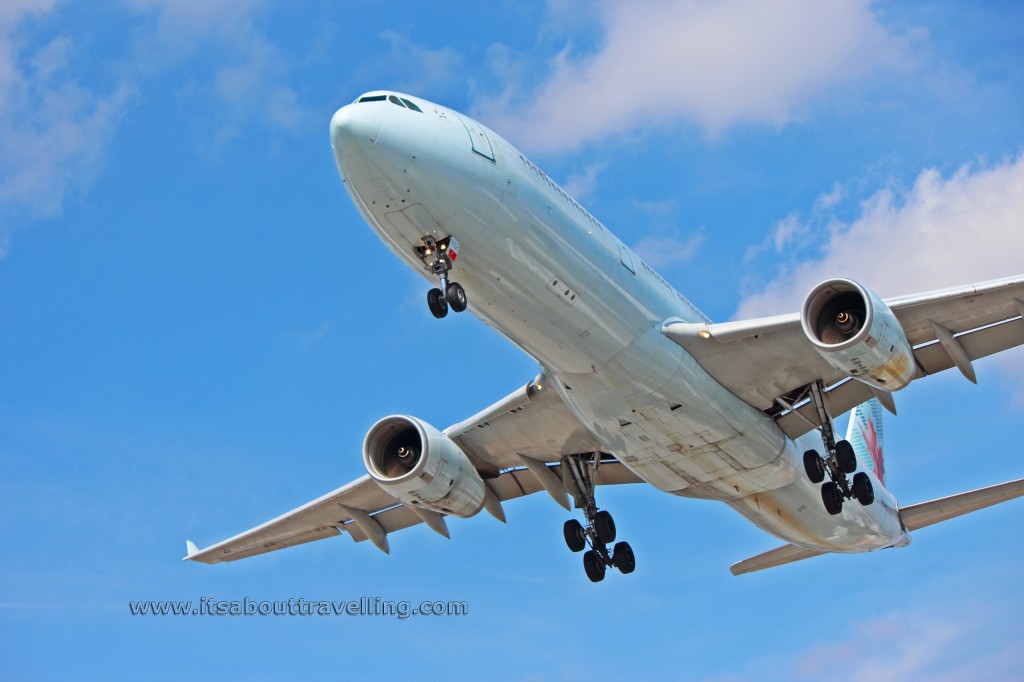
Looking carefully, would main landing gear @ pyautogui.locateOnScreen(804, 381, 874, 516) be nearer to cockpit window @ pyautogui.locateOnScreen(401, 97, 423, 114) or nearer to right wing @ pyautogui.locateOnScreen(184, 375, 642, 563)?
right wing @ pyautogui.locateOnScreen(184, 375, 642, 563)

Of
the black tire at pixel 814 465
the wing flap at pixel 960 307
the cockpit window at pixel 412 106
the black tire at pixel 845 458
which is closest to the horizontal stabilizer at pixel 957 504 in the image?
the black tire at pixel 845 458

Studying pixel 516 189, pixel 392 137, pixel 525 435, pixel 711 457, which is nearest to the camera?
pixel 392 137

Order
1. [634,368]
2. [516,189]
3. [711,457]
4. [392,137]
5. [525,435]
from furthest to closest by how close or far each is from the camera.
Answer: [525,435] → [711,457] → [634,368] → [516,189] → [392,137]

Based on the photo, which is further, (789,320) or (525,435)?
(525,435)

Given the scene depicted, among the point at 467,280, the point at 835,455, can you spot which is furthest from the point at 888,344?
the point at 467,280

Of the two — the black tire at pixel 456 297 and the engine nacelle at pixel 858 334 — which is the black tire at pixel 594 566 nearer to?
the engine nacelle at pixel 858 334

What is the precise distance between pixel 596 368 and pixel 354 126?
6.08m

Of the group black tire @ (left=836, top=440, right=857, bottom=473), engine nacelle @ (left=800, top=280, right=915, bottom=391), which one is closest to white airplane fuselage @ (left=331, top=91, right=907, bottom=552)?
black tire @ (left=836, top=440, right=857, bottom=473)

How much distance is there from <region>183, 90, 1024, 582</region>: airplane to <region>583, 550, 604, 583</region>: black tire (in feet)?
0.16

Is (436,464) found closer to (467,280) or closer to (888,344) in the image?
(467,280)

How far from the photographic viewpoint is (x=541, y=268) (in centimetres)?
1991

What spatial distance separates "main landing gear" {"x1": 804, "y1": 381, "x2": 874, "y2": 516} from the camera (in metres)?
23.5

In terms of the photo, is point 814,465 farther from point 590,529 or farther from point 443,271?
point 443,271

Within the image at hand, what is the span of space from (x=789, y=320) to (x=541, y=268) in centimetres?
494
